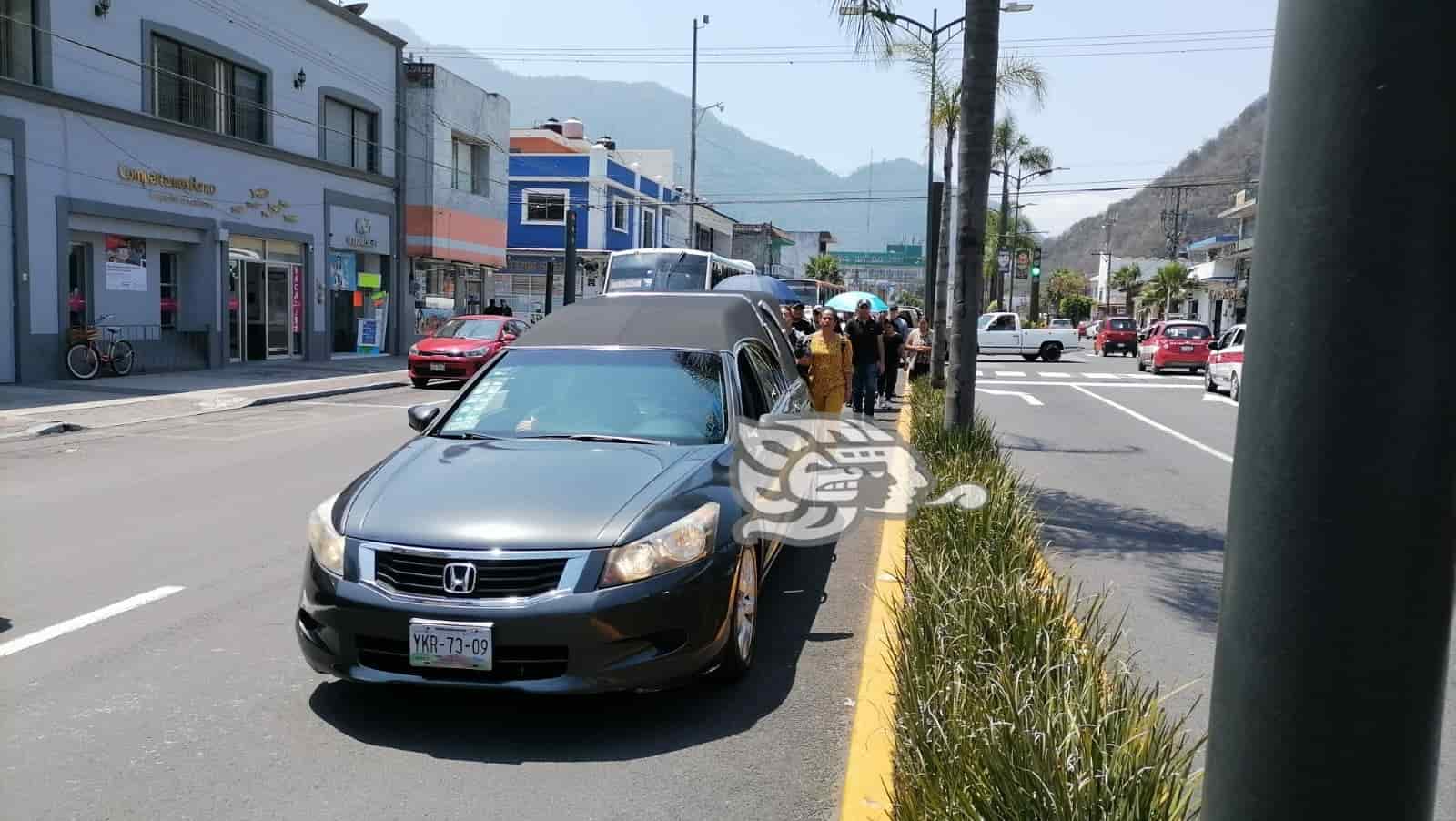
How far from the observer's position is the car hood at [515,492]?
14.2ft

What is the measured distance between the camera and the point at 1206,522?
920 cm

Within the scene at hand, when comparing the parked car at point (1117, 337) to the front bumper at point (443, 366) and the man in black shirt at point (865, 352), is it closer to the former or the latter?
the front bumper at point (443, 366)

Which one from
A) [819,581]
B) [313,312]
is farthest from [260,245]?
[819,581]

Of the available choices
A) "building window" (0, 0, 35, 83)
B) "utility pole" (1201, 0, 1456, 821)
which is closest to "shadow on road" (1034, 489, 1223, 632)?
"utility pole" (1201, 0, 1456, 821)

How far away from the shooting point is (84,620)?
5.70 metres

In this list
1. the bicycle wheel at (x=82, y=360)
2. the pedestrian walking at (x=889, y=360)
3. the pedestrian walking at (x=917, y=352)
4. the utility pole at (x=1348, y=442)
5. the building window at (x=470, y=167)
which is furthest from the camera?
the building window at (x=470, y=167)

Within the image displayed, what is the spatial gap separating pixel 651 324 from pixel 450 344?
16.4 meters

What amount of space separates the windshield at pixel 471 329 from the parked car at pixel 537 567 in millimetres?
17996

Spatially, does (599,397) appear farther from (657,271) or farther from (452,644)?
(657,271)

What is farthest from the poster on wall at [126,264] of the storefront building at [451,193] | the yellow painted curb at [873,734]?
the yellow painted curb at [873,734]

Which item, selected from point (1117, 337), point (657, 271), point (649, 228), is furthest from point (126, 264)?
point (649, 228)

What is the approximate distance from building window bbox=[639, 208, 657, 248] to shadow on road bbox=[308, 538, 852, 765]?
2146 inches

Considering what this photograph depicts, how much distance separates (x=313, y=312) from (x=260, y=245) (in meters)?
2.41

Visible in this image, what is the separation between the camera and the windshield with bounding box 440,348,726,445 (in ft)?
18.7
